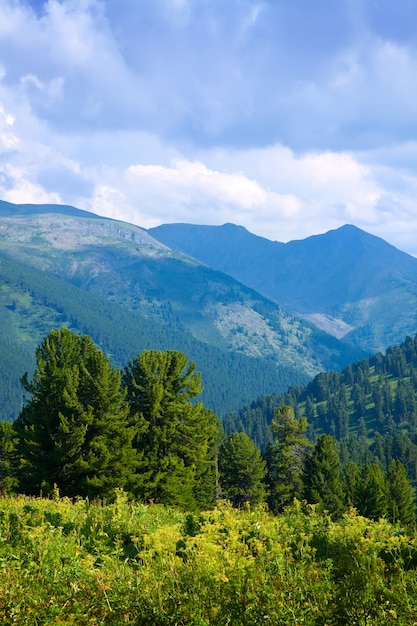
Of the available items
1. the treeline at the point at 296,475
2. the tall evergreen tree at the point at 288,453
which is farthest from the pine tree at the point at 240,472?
the tall evergreen tree at the point at 288,453

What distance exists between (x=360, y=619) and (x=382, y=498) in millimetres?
60102

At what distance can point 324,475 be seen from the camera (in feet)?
199

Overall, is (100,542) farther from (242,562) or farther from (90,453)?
(90,453)

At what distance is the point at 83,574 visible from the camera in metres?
9.03

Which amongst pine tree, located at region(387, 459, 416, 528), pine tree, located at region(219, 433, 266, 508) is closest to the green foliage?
pine tree, located at region(219, 433, 266, 508)

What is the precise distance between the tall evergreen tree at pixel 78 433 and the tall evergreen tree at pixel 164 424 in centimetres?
309

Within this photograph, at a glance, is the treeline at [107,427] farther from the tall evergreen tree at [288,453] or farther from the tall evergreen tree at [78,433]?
the tall evergreen tree at [288,453]

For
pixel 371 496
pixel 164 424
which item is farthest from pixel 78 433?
pixel 371 496

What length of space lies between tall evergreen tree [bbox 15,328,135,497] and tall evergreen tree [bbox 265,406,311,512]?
1157 inches

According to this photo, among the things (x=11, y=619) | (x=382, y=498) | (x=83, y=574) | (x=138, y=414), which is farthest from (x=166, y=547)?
(x=382, y=498)

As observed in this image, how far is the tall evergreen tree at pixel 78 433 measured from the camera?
30844 millimetres

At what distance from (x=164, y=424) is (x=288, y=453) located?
26821 millimetres

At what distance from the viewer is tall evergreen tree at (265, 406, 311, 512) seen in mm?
59594

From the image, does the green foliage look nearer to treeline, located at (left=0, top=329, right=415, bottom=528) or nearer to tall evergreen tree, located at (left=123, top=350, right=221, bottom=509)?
treeline, located at (left=0, top=329, right=415, bottom=528)
